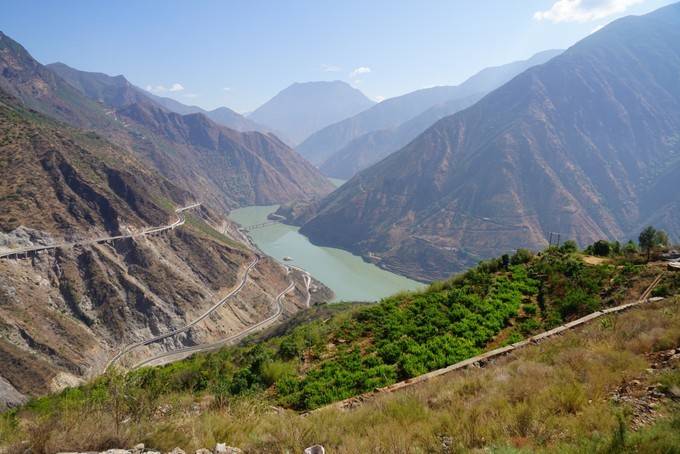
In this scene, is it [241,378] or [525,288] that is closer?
[241,378]

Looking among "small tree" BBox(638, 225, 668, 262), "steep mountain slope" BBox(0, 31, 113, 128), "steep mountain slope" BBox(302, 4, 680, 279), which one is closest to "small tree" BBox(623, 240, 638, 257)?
"small tree" BBox(638, 225, 668, 262)

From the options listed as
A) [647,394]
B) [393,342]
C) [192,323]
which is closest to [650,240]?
[393,342]

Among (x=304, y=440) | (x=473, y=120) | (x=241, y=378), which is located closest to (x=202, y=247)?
(x=241, y=378)

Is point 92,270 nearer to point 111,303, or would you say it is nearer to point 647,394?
point 111,303

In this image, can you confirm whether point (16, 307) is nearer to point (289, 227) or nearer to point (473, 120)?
point (289, 227)

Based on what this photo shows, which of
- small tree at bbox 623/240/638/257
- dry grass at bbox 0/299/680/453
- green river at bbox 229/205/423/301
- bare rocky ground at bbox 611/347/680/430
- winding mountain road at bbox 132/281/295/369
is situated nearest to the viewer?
dry grass at bbox 0/299/680/453

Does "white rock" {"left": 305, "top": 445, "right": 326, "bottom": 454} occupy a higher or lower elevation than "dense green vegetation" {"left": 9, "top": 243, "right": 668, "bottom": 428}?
higher

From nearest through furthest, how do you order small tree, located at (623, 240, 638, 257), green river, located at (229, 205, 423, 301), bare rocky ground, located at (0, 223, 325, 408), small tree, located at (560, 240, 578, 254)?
small tree, located at (623, 240, 638, 257) → small tree, located at (560, 240, 578, 254) → bare rocky ground, located at (0, 223, 325, 408) → green river, located at (229, 205, 423, 301)

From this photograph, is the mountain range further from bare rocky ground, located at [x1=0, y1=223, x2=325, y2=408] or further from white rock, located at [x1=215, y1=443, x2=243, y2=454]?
white rock, located at [x1=215, y1=443, x2=243, y2=454]
